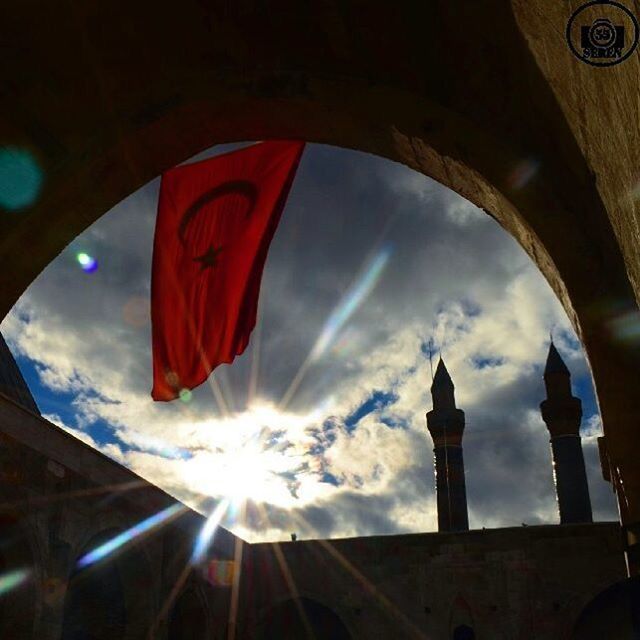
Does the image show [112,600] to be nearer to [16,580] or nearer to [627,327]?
[16,580]

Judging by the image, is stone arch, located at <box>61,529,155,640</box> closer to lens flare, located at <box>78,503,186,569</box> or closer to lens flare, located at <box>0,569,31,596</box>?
lens flare, located at <box>78,503,186,569</box>

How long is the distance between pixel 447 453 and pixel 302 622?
5373 millimetres

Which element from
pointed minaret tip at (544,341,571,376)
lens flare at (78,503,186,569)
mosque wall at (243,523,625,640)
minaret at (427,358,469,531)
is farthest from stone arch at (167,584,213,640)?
pointed minaret tip at (544,341,571,376)

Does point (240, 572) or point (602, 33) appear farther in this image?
point (240, 572)

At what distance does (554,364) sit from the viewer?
17.4 metres

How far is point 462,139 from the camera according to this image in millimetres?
2221

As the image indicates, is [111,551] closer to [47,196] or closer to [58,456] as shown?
[58,456]

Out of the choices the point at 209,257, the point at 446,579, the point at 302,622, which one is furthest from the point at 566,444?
the point at 209,257

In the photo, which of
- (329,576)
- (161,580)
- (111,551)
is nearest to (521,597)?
(329,576)

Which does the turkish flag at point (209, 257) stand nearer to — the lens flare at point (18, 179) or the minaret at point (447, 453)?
the lens flare at point (18, 179)

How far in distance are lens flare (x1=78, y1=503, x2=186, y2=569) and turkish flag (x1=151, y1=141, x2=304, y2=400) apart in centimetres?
689

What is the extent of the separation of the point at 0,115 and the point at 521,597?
12.9 meters

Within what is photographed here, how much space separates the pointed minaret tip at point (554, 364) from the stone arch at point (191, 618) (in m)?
9.92

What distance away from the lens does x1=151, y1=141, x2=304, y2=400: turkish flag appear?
366 cm
